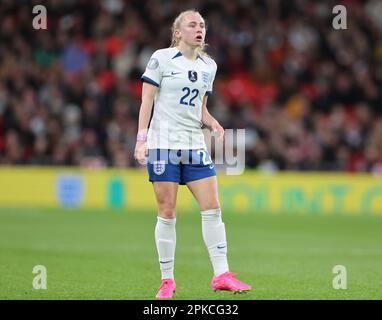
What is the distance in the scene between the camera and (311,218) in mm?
18250

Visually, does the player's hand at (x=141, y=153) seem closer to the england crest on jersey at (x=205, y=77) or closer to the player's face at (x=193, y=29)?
the england crest on jersey at (x=205, y=77)

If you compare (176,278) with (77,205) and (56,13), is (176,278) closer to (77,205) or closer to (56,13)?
(77,205)

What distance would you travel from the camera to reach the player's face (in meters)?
8.26

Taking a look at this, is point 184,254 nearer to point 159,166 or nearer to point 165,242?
point 165,242

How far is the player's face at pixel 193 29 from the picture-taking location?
27.1 feet

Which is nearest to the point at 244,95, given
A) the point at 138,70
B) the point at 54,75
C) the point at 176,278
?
the point at 138,70

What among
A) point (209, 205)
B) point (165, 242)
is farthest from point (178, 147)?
point (165, 242)

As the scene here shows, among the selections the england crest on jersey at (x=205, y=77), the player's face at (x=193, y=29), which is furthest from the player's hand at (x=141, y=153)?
the player's face at (x=193, y=29)

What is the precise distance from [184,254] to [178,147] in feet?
13.5

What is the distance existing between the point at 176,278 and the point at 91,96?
1271 centimetres

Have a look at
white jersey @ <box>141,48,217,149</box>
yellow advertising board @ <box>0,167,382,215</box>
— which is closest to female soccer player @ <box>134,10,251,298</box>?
Result: white jersey @ <box>141,48,217,149</box>

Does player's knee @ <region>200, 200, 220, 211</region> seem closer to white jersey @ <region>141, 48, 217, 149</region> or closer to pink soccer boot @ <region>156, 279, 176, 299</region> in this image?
white jersey @ <region>141, 48, 217, 149</region>

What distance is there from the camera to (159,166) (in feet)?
26.9

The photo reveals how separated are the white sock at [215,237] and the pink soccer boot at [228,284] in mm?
48
